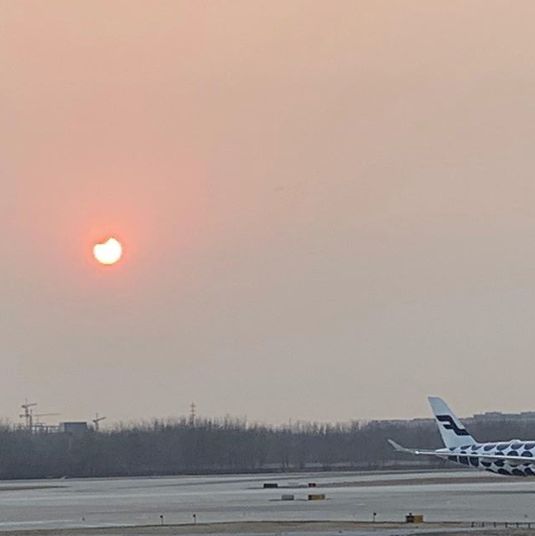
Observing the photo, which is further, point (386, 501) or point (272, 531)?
point (386, 501)

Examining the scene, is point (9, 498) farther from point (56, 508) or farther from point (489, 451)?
point (489, 451)

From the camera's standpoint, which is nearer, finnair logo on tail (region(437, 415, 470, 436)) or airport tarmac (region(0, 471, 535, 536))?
airport tarmac (region(0, 471, 535, 536))

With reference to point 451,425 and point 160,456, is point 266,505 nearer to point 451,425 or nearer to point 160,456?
point 451,425

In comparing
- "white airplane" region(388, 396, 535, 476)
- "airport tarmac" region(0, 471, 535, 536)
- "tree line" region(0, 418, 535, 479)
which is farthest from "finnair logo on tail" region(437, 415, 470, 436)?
"tree line" region(0, 418, 535, 479)

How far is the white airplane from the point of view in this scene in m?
97.5

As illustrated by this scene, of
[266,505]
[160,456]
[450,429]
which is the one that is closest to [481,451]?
[450,429]

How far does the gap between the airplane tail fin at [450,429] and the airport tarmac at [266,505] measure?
2.49 meters

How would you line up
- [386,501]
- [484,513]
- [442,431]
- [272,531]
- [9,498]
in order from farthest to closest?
[442,431], [9,498], [386,501], [484,513], [272,531]

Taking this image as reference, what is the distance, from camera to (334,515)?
69438mm

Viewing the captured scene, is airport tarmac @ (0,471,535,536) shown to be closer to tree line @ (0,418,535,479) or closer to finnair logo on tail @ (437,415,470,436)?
finnair logo on tail @ (437,415,470,436)

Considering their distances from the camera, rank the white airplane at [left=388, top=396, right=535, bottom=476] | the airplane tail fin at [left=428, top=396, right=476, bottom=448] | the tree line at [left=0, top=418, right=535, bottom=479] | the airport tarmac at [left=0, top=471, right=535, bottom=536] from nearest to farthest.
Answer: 1. the airport tarmac at [left=0, top=471, right=535, bottom=536]
2. the white airplane at [left=388, top=396, right=535, bottom=476]
3. the airplane tail fin at [left=428, top=396, right=476, bottom=448]
4. the tree line at [left=0, top=418, right=535, bottom=479]

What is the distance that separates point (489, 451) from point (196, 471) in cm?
6471

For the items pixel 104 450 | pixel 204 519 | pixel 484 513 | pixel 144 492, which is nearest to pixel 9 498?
pixel 144 492

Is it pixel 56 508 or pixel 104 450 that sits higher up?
pixel 104 450
